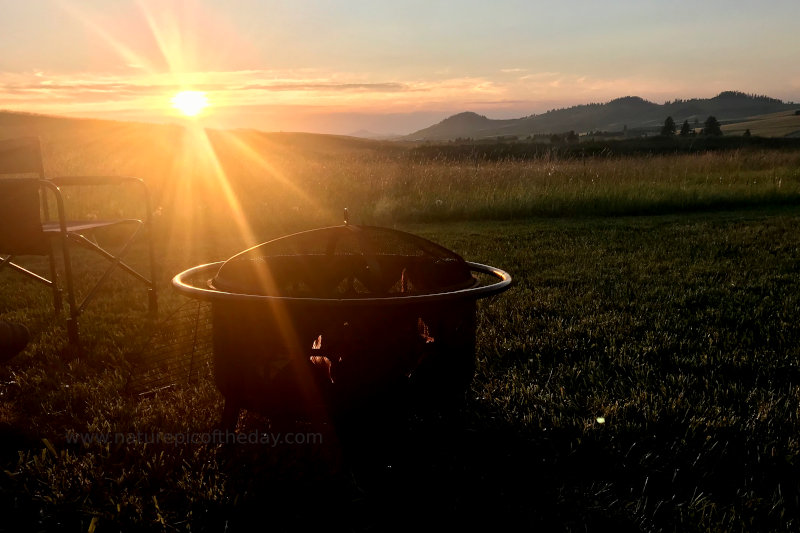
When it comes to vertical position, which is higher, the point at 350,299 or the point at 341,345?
the point at 350,299

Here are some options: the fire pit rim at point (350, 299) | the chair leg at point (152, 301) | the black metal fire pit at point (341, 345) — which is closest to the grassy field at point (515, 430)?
the chair leg at point (152, 301)

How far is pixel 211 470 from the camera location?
89.8 inches

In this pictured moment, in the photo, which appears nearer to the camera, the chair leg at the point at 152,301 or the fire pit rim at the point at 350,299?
the fire pit rim at the point at 350,299

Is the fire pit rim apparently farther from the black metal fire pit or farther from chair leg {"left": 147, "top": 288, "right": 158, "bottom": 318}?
chair leg {"left": 147, "top": 288, "right": 158, "bottom": 318}

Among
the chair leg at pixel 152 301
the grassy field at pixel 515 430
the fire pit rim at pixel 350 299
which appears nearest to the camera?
the fire pit rim at pixel 350 299

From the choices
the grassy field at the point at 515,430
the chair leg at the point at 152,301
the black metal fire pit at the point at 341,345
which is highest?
the black metal fire pit at the point at 341,345

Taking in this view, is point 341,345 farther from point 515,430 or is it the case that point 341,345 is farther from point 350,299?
point 515,430

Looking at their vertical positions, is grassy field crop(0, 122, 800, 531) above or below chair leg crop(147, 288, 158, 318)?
below

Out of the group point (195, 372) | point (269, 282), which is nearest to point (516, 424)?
point (269, 282)

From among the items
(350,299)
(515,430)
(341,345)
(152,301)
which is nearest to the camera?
(350,299)

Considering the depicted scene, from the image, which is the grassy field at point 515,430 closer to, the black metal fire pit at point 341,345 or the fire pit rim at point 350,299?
the black metal fire pit at point 341,345

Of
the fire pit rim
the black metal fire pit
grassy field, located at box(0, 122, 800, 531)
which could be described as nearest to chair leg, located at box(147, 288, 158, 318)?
grassy field, located at box(0, 122, 800, 531)

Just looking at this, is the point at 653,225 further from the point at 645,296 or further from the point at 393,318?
the point at 393,318

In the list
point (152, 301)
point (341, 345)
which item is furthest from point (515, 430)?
point (152, 301)
